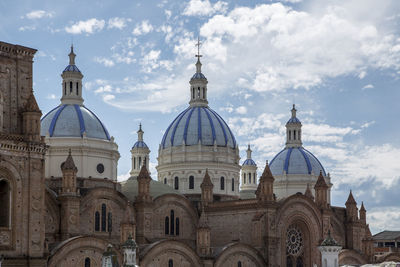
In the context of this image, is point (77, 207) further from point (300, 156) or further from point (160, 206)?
point (300, 156)

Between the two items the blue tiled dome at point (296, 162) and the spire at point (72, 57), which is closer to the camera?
the spire at point (72, 57)

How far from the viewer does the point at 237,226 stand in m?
76.7

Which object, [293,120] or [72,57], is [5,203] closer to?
[72,57]

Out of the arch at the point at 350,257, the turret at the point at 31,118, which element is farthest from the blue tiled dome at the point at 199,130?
the turret at the point at 31,118

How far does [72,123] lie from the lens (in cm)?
7438

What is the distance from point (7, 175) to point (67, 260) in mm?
10938

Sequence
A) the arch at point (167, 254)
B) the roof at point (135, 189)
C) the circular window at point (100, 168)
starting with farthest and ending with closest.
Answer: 1. the roof at point (135, 189)
2. the circular window at point (100, 168)
3. the arch at point (167, 254)

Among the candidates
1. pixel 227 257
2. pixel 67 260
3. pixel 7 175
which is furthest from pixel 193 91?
pixel 7 175

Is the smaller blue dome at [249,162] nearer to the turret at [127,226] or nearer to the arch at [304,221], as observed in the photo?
the arch at [304,221]

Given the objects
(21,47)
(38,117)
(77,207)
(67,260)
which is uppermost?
(21,47)

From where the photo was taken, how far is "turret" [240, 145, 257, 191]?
10856 centimetres

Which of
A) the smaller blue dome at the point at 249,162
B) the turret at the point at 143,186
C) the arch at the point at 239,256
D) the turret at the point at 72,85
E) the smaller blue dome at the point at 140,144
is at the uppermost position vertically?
the turret at the point at 72,85

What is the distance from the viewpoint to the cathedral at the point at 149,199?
51000mm

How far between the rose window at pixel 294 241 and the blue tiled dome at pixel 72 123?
21855mm
